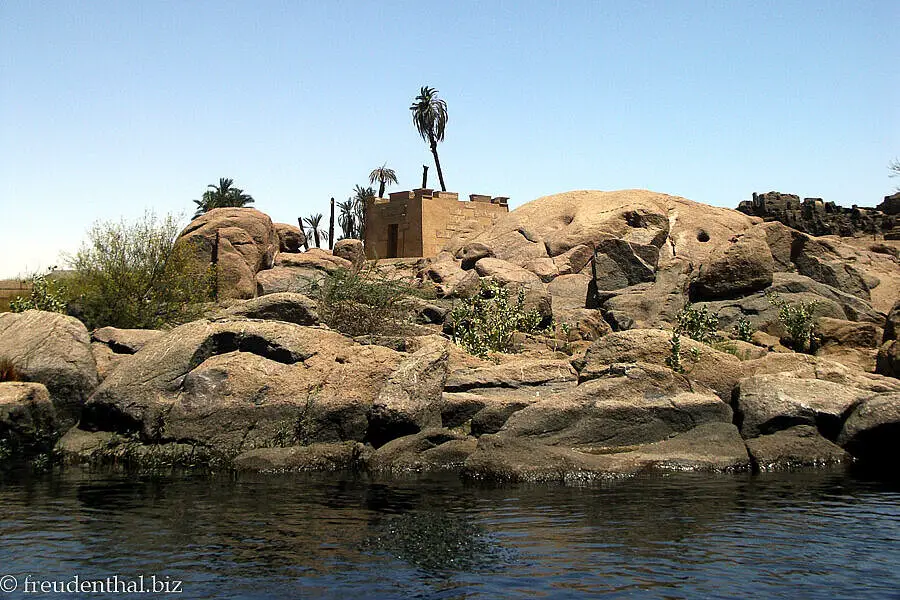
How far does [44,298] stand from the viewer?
2111cm

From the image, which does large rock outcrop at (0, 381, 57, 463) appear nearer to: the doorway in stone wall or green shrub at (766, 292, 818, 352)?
green shrub at (766, 292, 818, 352)

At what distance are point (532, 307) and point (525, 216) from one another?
37.4 feet

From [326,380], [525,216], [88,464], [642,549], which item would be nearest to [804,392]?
[642,549]

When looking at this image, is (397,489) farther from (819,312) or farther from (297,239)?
(297,239)

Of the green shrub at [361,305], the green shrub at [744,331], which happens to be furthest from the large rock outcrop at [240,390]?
the green shrub at [744,331]

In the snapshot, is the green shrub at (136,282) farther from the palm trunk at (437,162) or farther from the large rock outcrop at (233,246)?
the palm trunk at (437,162)

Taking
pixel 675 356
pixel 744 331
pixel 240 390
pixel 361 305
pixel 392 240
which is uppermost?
pixel 392 240

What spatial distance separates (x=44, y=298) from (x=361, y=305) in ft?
24.1

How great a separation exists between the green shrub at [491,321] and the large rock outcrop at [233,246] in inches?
295

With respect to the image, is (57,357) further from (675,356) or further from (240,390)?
(675,356)

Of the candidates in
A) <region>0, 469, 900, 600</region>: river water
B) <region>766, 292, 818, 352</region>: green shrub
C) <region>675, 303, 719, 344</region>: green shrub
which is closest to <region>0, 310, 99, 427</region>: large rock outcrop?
<region>0, 469, 900, 600</region>: river water

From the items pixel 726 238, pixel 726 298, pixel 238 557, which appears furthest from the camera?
pixel 726 238

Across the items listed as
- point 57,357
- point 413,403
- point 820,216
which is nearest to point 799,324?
point 413,403

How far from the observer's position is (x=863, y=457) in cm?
1419
